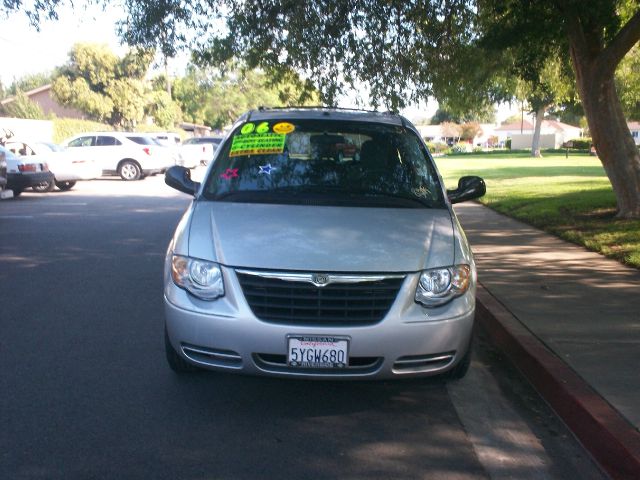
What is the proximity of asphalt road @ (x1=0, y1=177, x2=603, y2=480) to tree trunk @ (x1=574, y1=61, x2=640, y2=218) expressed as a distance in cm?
669

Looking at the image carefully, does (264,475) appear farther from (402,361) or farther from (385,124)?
(385,124)

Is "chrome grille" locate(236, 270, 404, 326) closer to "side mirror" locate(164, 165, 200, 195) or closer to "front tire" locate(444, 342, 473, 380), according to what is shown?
"front tire" locate(444, 342, 473, 380)

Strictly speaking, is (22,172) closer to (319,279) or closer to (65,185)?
(65,185)

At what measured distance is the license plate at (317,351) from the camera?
13.0 feet

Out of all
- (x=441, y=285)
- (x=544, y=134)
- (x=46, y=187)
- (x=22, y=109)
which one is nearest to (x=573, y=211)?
(x=441, y=285)

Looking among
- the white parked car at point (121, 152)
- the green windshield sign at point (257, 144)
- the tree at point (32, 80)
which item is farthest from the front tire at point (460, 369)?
the tree at point (32, 80)

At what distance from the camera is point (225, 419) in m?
4.26

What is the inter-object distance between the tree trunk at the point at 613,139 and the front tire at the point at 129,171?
57.9 feet

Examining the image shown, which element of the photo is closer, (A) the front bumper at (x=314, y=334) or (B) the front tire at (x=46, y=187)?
(A) the front bumper at (x=314, y=334)

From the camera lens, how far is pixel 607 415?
13.5 ft

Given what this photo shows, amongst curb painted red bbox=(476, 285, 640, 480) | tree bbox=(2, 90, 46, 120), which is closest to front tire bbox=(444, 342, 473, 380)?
curb painted red bbox=(476, 285, 640, 480)

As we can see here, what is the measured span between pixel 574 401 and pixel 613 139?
815cm

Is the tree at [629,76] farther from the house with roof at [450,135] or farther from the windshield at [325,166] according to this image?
the house with roof at [450,135]

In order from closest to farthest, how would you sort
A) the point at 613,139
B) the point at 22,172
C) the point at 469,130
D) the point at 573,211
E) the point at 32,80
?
the point at 613,139, the point at 573,211, the point at 22,172, the point at 32,80, the point at 469,130
